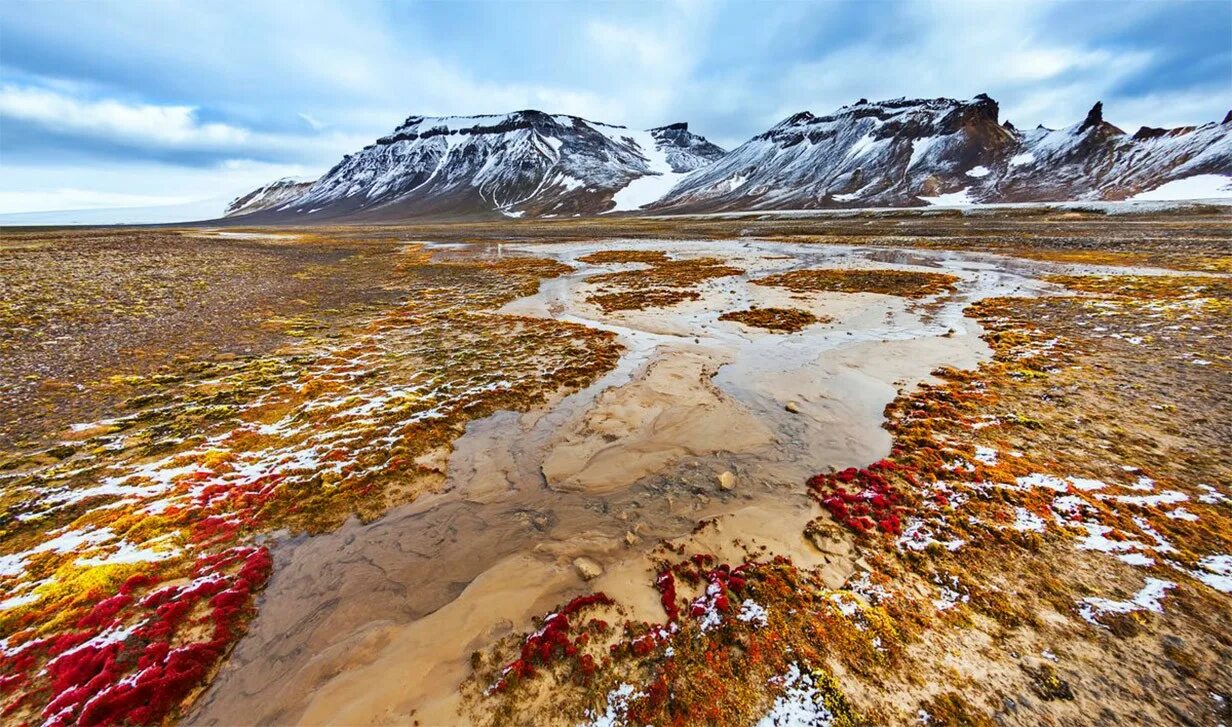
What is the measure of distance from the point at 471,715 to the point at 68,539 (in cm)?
848

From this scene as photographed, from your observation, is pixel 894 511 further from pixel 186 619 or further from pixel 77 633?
pixel 77 633

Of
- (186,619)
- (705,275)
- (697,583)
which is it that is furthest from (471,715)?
(705,275)

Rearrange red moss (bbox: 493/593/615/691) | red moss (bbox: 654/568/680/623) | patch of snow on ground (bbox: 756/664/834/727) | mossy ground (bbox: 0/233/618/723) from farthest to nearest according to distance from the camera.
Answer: red moss (bbox: 654/568/680/623)
mossy ground (bbox: 0/233/618/723)
red moss (bbox: 493/593/615/691)
patch of snow on ground (bbox: 756/664/834/727)

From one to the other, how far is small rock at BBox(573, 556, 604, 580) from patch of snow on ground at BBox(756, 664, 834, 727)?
2868 millimetres

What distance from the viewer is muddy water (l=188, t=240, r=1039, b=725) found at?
5.84 m

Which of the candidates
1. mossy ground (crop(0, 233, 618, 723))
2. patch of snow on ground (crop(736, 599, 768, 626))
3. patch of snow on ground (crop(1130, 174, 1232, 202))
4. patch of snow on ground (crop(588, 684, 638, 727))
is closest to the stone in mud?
patch of snow on ground (crop(736, 599, 768, 626))

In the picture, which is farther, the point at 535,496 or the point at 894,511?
the point at 535,496

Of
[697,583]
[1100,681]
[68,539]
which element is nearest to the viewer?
[1100,681]

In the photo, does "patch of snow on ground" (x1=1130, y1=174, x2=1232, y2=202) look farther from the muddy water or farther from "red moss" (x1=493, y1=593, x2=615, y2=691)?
"red moss" (x1=493, y1=593, x2=615, y2=691)

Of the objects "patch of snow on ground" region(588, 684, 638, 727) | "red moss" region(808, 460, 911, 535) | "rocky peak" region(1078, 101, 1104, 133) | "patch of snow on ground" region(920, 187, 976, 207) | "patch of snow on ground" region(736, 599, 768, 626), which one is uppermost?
"rocky peak" region(1078, 101, 1104, 133)

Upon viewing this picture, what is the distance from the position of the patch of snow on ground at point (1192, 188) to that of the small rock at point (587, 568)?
667 feet

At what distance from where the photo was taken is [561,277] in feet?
123

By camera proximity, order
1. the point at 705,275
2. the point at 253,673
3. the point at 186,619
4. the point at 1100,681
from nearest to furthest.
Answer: the point at 1100,681 → the point at 253,673 → the point at 186,619 → the point at 705,275

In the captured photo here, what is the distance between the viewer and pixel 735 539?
798 cm
